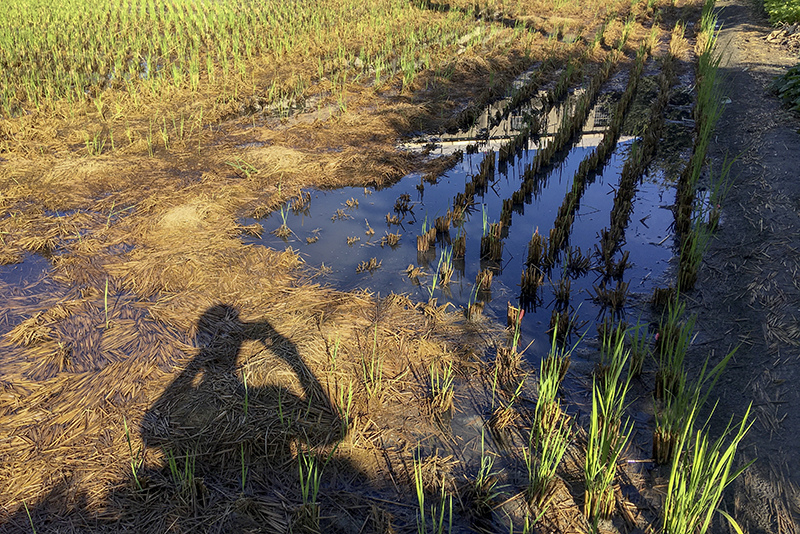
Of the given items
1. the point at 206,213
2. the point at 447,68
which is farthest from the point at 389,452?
the point at 447,68

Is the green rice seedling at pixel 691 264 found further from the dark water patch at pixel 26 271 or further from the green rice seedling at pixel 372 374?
the dark water patch at pixel 26 271

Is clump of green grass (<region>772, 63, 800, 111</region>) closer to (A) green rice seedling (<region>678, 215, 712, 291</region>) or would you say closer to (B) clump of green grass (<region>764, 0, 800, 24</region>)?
(A) green rice seedling (<region>678, 215, 712, 291</region>)

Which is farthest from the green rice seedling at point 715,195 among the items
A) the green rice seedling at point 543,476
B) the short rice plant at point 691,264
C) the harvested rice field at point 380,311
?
the green rice seedling at point 543,476

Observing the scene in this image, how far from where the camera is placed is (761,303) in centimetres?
375

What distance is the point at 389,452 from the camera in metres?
2.73

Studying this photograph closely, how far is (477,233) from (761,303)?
2288 mm

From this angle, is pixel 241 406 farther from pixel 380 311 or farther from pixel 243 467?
pixel 380 311

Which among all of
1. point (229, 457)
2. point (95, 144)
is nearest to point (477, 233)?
point (229, 457)

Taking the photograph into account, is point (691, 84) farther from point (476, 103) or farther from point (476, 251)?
point (476, 251)

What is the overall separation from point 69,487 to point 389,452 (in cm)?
151

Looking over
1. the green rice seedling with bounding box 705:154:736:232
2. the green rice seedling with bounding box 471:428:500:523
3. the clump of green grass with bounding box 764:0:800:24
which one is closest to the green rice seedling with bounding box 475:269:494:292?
the green rice seedling with bounding box 471:428:500:523

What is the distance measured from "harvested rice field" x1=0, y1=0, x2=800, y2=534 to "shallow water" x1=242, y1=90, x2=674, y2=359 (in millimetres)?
31

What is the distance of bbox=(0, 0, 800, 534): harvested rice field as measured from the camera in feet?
8.05

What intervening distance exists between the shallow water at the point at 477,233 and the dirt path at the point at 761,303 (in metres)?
0.52
